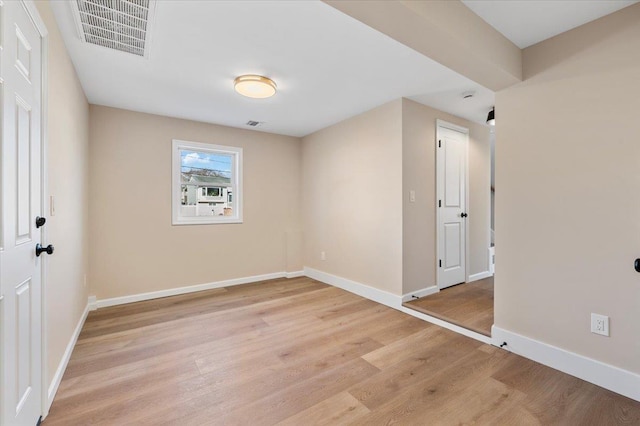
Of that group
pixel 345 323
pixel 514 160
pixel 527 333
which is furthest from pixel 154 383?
pixel 514 160

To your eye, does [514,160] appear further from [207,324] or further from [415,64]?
[207,324]

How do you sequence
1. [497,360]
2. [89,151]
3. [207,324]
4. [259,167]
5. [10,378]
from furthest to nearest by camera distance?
[259,167] → [89,151] → [207,324] → [497,360] → [10,378]

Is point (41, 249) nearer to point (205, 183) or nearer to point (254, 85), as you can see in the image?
point (254, 85)

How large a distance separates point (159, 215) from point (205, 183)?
2.58ft

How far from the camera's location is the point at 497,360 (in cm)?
216

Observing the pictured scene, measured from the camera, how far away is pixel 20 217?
1.31m

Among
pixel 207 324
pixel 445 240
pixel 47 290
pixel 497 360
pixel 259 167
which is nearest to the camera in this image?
pixel 47 290

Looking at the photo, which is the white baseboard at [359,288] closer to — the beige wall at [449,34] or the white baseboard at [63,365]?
the beige wall at [449,34]

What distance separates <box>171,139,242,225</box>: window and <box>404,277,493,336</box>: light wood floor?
2924 mm

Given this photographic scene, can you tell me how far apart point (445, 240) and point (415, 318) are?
50.4 inches

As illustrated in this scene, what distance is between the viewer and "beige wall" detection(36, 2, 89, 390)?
1741 mm

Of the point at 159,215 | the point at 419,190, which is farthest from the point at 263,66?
the point at 159,215

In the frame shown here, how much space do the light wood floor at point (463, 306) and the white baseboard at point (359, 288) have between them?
0.18 meters

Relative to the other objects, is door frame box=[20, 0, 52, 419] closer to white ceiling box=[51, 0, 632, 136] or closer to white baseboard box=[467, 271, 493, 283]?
white ceiling box=[51, 0, 632, 136]
